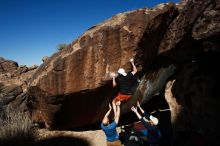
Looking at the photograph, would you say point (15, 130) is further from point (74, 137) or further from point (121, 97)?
point (121, 97)

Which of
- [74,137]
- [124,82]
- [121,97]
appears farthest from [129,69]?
[74,137]

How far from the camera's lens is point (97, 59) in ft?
25.1

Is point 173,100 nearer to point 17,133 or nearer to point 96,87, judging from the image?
point 96,87

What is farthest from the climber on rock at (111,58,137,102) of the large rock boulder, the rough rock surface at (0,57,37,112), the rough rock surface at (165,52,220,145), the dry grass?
the rough rock surface at (0,57,37,112)

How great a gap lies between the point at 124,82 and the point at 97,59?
3.13 ft

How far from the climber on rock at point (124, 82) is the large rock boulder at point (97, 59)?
0.18 meters

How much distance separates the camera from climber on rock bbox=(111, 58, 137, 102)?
290 inches

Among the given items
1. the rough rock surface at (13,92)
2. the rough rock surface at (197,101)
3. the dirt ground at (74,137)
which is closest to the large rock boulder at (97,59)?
the dirt ground at (74,137)

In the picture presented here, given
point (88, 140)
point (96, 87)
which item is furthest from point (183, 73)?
point (88, 140)

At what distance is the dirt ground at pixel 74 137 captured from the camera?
806 cm

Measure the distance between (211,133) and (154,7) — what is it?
371cm

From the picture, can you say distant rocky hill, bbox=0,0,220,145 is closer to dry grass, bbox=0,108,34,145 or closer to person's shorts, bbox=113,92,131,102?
person's shorts, bbox=113,92,131,102

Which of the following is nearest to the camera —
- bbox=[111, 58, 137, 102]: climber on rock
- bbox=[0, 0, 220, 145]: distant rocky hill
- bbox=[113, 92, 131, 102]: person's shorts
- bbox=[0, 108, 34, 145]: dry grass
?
bbox=[0, 0, 220, 145]: distant rocky hill

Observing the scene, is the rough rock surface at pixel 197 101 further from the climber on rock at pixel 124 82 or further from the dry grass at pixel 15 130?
the dry grass at pixel 15 130
